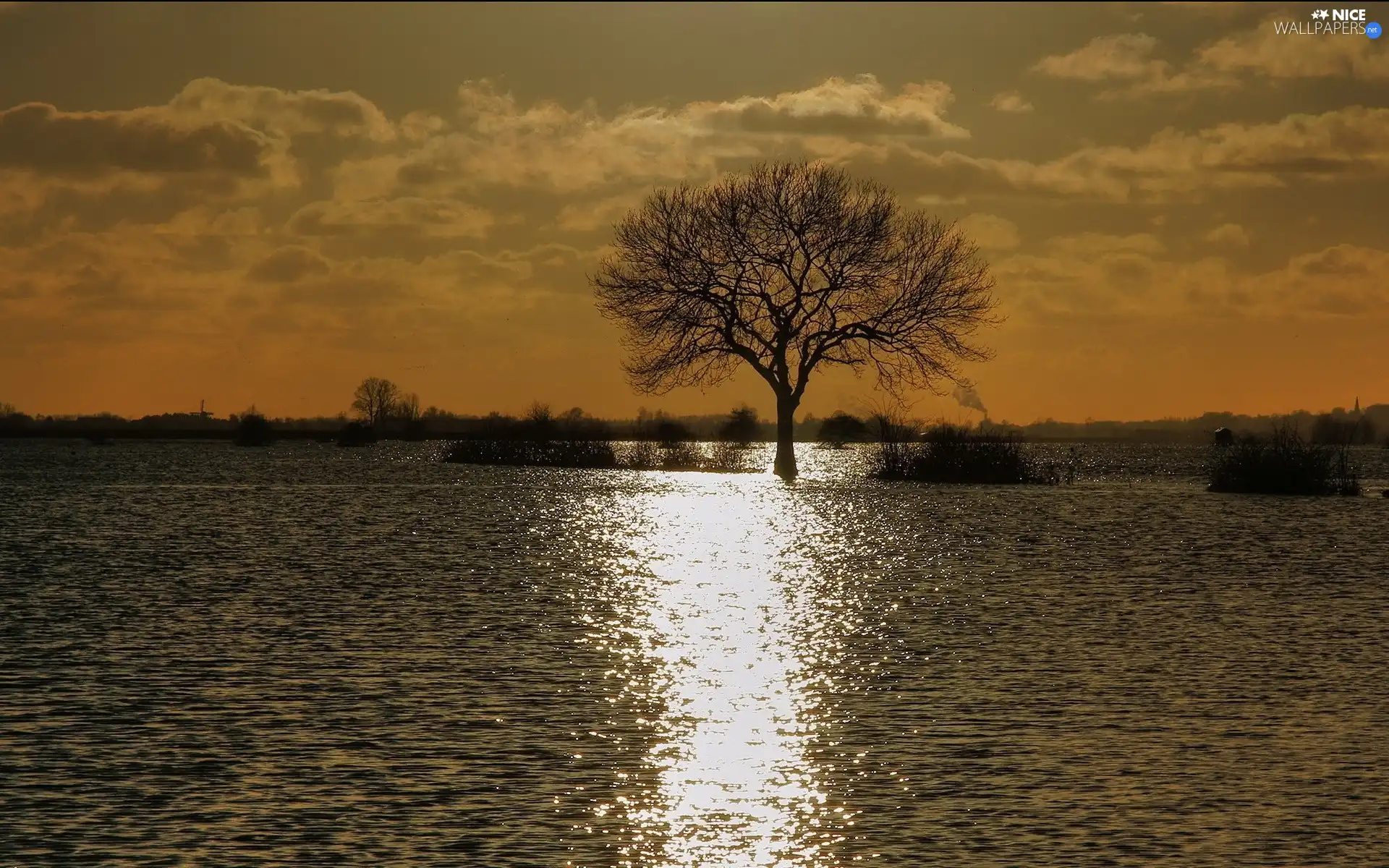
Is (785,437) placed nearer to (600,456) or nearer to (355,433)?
(600,456)

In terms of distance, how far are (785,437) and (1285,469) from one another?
24014mm

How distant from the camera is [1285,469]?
6359 centimetres

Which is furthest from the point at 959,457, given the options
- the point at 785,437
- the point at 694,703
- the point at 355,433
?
the point at 355,433

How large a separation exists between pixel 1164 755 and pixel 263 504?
5212cm

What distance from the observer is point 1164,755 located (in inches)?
570

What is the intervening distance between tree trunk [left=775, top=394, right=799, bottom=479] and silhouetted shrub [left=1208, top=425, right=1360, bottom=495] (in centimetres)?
2029

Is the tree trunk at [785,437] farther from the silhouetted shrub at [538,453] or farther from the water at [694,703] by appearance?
the water at [694,703]

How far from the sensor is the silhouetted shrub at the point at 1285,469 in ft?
206

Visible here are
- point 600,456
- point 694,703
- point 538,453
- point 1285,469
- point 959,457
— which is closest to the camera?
point 694,703

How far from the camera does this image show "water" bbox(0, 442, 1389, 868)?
11.6 metres

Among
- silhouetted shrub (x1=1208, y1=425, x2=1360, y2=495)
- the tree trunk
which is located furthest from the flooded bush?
silhouetted shrub (x1=1208, y1=425, x2=1360, y2=495)

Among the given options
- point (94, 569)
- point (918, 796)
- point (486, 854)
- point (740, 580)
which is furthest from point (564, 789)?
point (94, 569)

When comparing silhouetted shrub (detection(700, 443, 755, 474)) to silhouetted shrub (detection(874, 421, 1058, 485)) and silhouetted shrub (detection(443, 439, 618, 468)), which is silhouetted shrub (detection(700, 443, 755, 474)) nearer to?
silhouetted shrub (detection(443, 439, 618, 468))

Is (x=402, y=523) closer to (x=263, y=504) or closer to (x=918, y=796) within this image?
(x=263, y=504)
